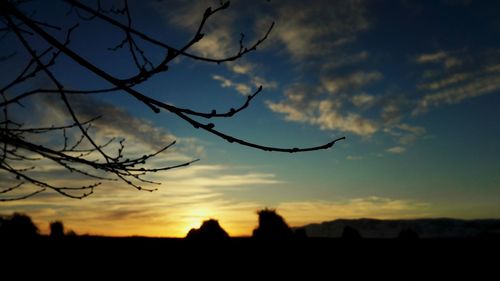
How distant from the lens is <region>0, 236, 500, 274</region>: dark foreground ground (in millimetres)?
2209

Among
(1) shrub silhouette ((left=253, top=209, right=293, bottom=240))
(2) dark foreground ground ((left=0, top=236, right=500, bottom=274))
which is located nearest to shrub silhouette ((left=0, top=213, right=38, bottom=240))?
(2) dark foreground ground ((left=0, top=236, right=500, bottom=274))

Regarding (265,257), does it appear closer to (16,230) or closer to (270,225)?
(16,230)

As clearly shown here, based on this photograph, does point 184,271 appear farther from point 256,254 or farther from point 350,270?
point 350,270

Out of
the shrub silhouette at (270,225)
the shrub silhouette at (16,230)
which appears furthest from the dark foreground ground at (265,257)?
the shrub silhouette at (270,225)

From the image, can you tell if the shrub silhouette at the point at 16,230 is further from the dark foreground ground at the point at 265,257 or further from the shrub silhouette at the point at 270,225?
the shrub silhouette at the point at 270,225

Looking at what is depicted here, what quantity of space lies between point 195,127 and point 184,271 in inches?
38.9

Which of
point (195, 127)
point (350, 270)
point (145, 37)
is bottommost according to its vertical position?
point (350, 270)

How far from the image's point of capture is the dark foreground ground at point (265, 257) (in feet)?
7.25

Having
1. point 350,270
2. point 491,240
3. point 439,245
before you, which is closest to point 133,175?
point 350,270

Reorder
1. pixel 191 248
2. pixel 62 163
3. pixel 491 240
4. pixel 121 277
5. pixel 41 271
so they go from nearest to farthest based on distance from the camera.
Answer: pixel 41 271 < pixel 121 277 < pixel 191 248 < pixel 62 163 < pixel 491 240

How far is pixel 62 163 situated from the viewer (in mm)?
2799

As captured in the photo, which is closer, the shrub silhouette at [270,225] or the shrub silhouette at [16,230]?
the shrub silhouette at [16,230]

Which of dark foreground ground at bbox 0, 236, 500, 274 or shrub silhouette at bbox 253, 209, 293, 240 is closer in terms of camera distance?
dark foreground ground at bbox 0, 236, 500, 274

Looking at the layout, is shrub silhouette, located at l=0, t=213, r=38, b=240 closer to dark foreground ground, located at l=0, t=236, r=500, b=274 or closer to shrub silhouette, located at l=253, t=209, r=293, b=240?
dark foreground ground, located at l=0, t=236, r=500, b=274
